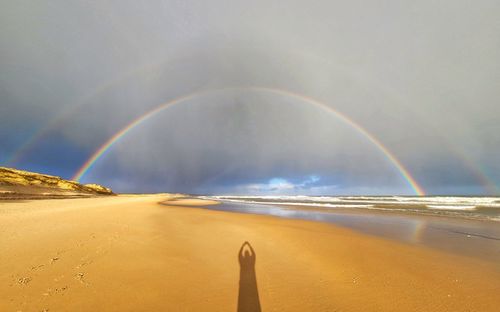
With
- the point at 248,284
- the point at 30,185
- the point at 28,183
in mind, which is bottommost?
the point at 248,284

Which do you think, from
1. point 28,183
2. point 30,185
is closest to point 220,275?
point 30,185

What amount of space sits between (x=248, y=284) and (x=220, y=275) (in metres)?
0.92

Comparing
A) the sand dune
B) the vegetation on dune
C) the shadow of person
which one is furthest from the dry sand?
the vegetation on dune

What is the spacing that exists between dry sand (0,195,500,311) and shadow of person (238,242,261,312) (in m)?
0.03

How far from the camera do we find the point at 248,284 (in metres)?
6.00

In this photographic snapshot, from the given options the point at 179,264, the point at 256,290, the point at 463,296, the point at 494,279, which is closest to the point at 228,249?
the point at 179,264

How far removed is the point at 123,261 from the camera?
7.01 meters

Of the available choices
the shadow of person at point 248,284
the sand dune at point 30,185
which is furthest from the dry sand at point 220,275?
the sand dune at point 30,185

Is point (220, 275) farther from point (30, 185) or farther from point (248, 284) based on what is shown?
point (30, 185)

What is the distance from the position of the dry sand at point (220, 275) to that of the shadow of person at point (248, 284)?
30 mm

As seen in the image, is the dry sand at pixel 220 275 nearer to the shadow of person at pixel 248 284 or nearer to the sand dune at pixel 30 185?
the shadow of person at pixel 248 284

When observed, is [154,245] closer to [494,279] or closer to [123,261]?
[123,261]

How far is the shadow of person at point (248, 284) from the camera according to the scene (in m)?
4.89

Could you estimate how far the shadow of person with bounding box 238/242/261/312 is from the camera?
16.0 ft
